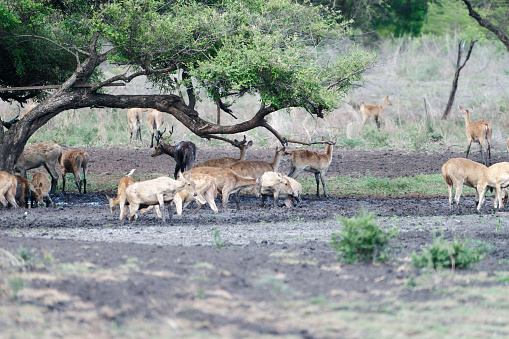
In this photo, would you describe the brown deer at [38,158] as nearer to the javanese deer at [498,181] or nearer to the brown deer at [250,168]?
the brown deer at [250,168]

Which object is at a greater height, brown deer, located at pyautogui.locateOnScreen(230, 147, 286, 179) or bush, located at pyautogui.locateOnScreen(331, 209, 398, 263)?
brown deer, located at pyautogui.locateOnScreen(230, 147, 286, 179)

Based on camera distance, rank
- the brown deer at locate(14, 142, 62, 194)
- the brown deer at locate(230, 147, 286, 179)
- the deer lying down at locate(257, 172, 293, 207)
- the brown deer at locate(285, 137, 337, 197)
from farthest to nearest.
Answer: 1. the brown deer at locate(285, 137, 337, 197)
2. the brown deer at locate(14, 142, 62, 194)
3. the brown deer at locate(230, 147, 286, 179)
4. the deer lying down at locate(257, 172, 293, 207)

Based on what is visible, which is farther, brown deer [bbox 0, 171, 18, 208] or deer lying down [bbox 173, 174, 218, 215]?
brown deer [bbox 0, 171, 18, 208]

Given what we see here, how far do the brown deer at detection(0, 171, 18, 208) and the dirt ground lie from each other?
0.29 metres

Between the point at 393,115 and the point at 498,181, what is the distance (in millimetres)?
16594

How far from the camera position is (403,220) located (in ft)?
38.2

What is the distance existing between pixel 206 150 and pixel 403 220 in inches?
493

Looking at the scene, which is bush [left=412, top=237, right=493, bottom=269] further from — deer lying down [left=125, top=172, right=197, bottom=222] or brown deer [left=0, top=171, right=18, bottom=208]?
brown deer [left=0, top=171, right=18, bottom=208]

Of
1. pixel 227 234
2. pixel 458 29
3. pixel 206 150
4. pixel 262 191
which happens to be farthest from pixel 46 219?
pixel 458 29

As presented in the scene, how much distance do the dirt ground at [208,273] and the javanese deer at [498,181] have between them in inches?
22.1

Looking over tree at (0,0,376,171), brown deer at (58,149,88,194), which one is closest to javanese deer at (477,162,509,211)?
tree at (0,0,376,171)

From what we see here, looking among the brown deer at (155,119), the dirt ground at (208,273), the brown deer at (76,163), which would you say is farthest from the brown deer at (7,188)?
the brown deer at (155,119)

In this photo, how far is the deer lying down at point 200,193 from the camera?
12289mm

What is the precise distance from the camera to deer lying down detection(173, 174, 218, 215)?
484 inches
